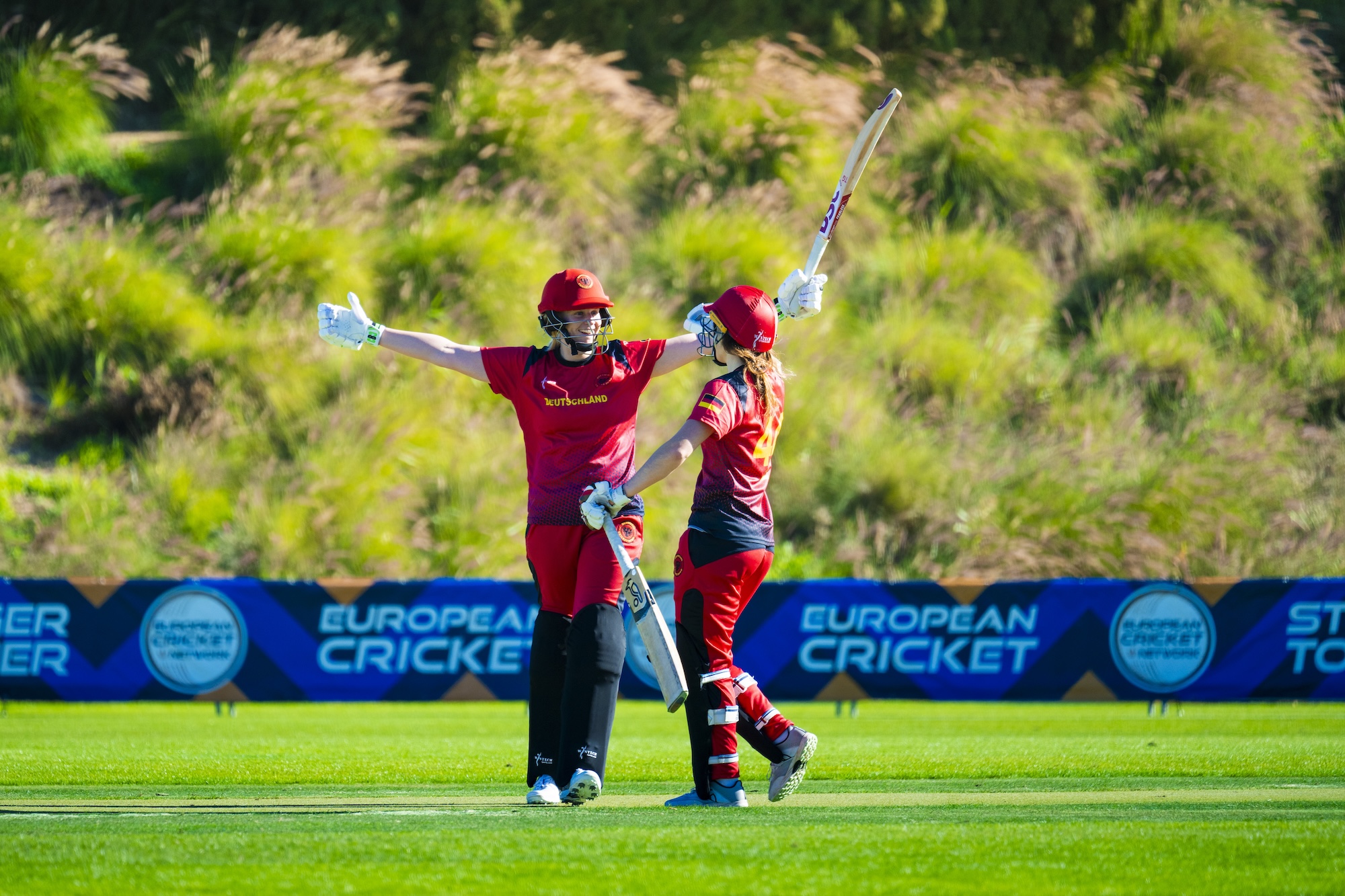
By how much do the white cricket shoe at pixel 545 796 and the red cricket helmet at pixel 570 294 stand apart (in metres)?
1.95

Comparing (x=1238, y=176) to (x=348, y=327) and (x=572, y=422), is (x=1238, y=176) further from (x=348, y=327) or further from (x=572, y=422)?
(x=348, y=327)

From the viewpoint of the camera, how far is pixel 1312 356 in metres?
20.5

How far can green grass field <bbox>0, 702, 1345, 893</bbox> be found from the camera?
3.92 m

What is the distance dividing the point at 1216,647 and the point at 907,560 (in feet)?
18.6

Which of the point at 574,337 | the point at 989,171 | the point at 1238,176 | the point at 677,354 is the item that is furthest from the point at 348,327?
the point at 1238,176

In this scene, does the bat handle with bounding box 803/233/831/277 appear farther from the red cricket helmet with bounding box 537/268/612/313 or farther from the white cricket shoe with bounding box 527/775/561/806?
the white cricket shoe with bounding box 527/775/561/806

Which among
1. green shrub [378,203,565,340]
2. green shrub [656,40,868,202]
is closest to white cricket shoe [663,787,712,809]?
green shrub [378,203,565,340]

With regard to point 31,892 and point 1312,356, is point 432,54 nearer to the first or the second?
point 1312,356

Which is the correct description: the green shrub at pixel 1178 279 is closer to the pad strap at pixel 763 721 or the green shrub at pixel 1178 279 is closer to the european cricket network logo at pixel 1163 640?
the european cricket network logo at pixel 1163 640

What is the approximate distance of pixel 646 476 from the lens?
5.50m

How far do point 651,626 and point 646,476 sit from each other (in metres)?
0.61

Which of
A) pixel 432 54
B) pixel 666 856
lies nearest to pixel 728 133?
pixel 432 54

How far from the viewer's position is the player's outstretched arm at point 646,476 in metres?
5.45

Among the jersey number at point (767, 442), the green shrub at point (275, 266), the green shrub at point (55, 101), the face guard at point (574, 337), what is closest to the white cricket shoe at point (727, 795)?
the jersey number at point (767, 442)
